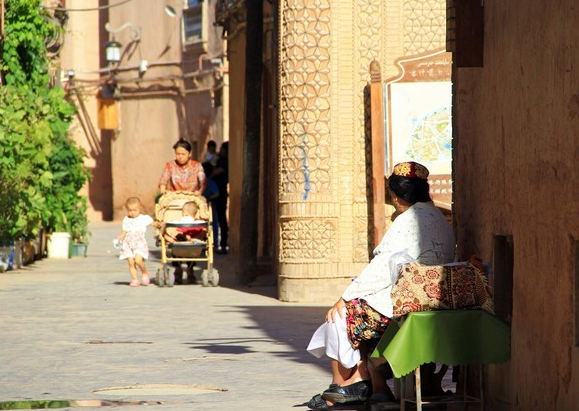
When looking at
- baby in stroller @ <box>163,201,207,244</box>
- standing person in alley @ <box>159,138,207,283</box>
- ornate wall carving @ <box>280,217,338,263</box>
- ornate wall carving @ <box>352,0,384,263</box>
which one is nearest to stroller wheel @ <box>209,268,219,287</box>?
baby in stroller @ <box>163,201,207,244</box>

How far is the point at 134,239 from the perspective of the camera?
20.1m

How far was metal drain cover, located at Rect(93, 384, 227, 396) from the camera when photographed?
367 inches

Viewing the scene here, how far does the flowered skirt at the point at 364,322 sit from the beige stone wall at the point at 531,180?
674 mm

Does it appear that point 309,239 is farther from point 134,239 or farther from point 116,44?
point 116,44

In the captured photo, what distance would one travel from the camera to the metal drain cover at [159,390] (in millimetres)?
9320

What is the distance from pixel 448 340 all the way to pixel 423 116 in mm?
9664

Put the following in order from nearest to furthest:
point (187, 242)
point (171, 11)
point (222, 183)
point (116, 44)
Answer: point (187, 242) < point (222, 183) < point (171, 11) < point (116, 44)

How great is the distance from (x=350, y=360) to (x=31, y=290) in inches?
413

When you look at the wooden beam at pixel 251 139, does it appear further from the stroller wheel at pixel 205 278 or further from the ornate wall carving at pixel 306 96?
the ornate wall carving at pixel 306 96

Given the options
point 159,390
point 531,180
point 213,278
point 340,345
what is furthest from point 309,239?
point 531,180

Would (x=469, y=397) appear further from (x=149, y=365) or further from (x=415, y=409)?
(x=149, y=365)

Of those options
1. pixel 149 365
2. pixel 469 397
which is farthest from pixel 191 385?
pixel 469 397

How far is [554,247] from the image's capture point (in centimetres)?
720

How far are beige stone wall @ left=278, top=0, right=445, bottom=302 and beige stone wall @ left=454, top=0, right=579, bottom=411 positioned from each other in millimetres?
7718
